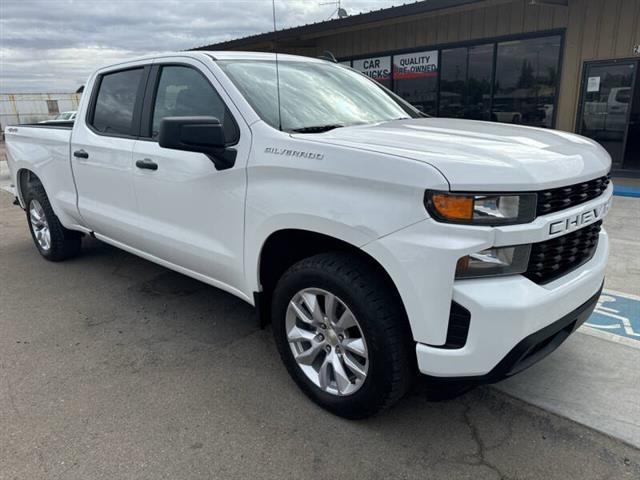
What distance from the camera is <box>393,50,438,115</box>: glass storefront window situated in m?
12.3

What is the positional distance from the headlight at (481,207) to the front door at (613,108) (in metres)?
9.37

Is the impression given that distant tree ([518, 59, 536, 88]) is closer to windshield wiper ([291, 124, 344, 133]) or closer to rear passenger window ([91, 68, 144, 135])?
rear passenger window ([91, 68, 144, 135])

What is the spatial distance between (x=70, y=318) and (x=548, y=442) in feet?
11.4

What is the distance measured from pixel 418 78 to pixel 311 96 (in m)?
10.3

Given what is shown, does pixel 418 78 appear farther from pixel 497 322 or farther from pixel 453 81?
pixel 497 322

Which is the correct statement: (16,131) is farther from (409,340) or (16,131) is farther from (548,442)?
(548,442)

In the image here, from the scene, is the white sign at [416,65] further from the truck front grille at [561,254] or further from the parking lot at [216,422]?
the truck front grille at [561,254]

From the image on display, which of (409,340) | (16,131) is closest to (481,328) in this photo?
(409,340)

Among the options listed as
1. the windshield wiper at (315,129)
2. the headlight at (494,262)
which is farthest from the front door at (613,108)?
the headlight at (494,262)

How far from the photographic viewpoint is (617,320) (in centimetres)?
365

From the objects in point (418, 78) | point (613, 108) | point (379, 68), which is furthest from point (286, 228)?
point (379, 68)

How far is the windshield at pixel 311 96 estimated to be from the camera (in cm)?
291

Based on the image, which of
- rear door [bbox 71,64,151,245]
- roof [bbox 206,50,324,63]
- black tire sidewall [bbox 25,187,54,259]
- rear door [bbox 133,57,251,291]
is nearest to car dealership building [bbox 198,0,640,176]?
black tire sidewall [bbox 25,187,54,259]

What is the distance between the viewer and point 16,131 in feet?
17.8
